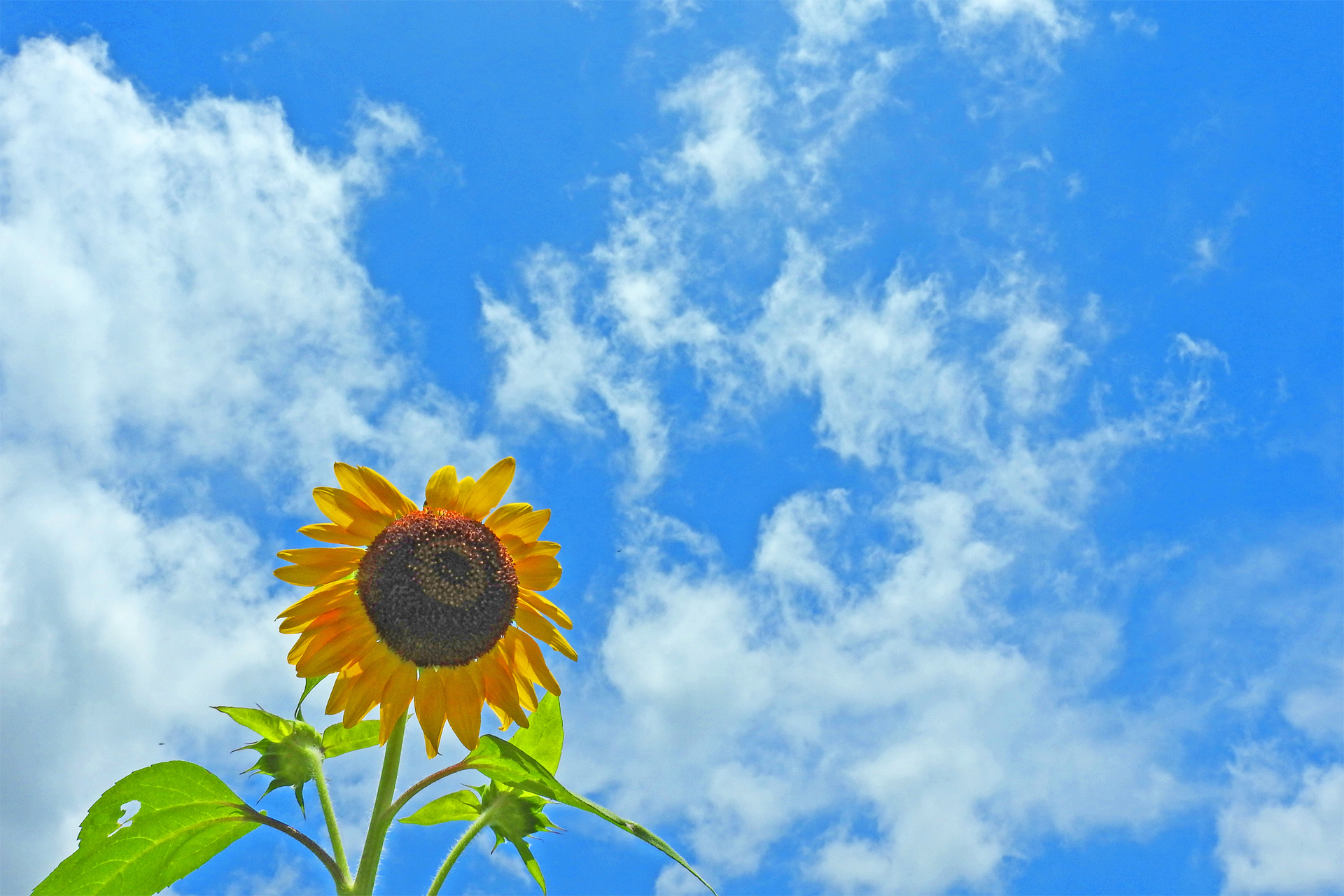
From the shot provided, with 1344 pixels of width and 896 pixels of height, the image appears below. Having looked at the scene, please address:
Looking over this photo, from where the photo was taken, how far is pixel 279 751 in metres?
3.76

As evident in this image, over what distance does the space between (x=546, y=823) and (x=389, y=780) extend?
690 mm

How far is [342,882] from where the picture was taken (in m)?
3.39

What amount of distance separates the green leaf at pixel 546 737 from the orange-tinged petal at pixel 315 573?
0.99m

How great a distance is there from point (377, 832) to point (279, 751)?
576mm

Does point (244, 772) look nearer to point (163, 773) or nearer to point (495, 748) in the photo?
point (163, 773)

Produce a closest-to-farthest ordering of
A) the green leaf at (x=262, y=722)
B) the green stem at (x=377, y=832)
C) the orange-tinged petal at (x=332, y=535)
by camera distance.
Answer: the green stem at (x=377, y=832) → the green leaf at (x=262, y=722) → the orange-tinged petal at (x=332, y=535)

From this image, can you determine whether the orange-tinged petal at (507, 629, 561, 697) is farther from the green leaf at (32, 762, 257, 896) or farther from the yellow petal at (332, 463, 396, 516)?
the green leaf at (32, 762, 257, 896)

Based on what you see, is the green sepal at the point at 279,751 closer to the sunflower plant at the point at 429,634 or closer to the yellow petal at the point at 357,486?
the sunflower plant at the point at 429,634

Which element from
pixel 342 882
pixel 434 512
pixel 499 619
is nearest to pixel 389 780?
pixel 342 882

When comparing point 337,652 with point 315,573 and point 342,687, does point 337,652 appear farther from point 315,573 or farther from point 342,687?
point 315,573

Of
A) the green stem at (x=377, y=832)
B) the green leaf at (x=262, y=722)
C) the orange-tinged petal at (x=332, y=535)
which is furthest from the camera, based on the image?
the orange-tinged petal at (x=332, y=535)

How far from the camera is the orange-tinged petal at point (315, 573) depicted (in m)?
4.11

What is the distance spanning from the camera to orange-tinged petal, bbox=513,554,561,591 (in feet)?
13.8

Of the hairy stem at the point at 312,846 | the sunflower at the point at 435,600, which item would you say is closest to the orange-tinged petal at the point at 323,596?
the sunflower at the point at 435,600
